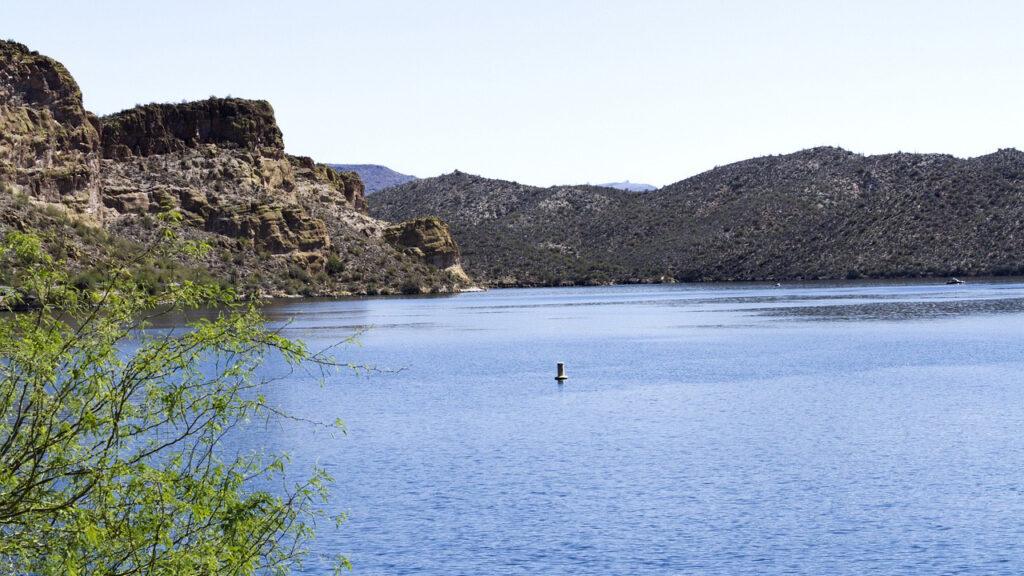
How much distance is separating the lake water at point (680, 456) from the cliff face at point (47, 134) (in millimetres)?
70415

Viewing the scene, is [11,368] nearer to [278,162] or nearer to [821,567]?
[821,567]

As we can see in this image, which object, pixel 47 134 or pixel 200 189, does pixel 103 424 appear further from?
pixel 200 189

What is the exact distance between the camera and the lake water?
20.9 meters

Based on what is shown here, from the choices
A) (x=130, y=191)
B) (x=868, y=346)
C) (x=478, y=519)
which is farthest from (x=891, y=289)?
(x=478, y=519)

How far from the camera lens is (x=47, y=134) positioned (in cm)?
12212

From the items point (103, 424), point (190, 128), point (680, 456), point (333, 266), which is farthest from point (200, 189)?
point (103, 424)

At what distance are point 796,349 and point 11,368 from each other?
5650 cm

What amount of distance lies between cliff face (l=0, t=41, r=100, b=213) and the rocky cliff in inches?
5.6

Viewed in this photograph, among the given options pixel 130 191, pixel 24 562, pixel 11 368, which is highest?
pixel 130 191

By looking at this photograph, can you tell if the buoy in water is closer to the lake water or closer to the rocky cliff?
the lake water

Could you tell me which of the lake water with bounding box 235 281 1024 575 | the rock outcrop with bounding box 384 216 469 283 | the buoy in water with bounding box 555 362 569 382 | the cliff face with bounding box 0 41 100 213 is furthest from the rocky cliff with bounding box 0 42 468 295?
the buoy in water with bounding box 555 362 569 382

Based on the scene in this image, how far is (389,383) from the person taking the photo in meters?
51.0

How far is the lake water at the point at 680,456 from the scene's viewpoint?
20.9m

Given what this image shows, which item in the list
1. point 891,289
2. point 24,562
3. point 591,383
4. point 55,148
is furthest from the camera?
point 891,289
